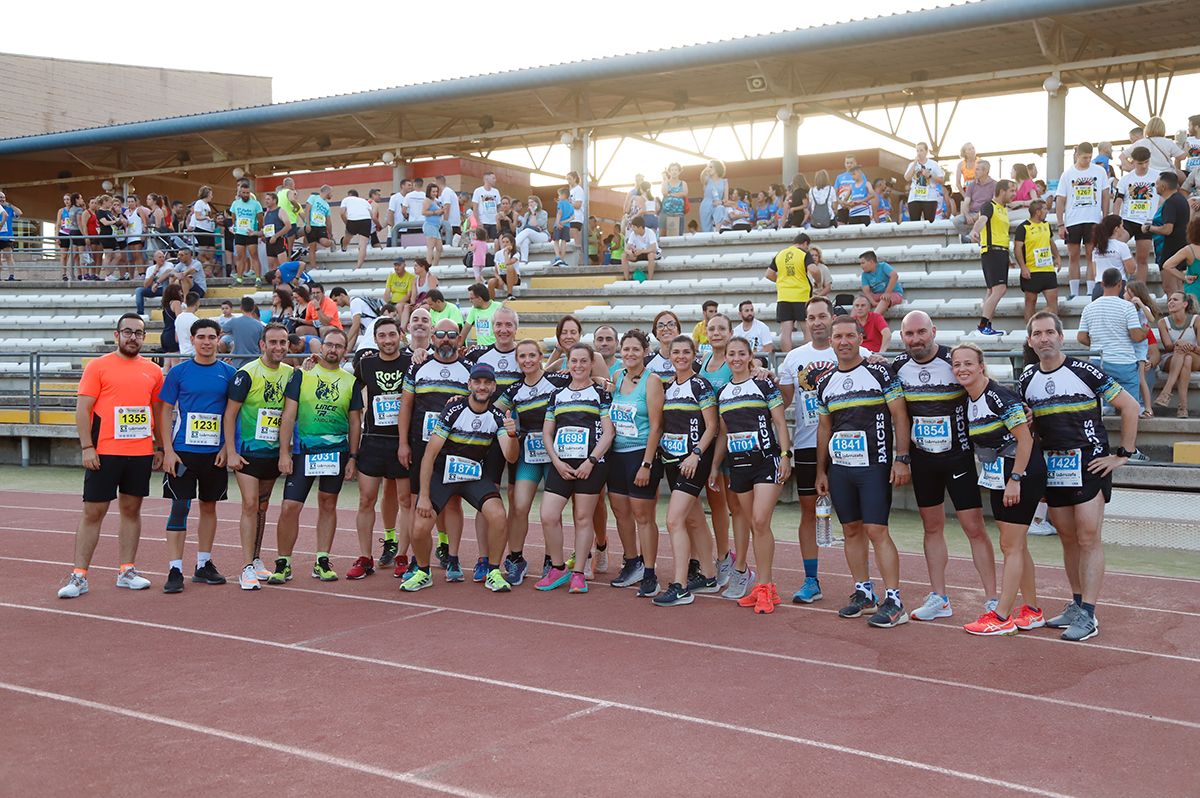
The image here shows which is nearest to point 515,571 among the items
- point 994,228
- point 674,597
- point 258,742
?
point 674,597

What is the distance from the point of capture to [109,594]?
29.6 ft

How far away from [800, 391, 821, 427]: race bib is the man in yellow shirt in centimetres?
596

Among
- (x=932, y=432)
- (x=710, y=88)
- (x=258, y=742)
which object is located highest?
(x=710, y=88)

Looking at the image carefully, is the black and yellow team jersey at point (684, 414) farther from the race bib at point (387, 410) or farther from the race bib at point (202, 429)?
the race bib at point (202, 429)

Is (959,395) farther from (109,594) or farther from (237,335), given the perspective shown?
(237,335)

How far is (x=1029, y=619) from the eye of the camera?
25.1 ft

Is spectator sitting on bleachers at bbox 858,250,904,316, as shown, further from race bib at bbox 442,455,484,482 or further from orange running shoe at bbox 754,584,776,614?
race bib at bbox 442,455,484,482

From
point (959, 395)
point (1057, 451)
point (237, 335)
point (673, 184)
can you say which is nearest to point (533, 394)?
point (959, 395)

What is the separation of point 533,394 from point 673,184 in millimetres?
12201

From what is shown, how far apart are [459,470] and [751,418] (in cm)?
219

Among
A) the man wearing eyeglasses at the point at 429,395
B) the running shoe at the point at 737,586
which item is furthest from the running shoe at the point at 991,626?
the man wearing eyeglasses at the point at 429,395

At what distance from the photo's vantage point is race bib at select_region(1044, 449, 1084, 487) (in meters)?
7.39

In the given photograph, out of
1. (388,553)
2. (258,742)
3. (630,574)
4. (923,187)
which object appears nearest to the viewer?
(258,742)

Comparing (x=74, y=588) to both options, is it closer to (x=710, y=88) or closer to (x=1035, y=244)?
(x=1035, y=244)
